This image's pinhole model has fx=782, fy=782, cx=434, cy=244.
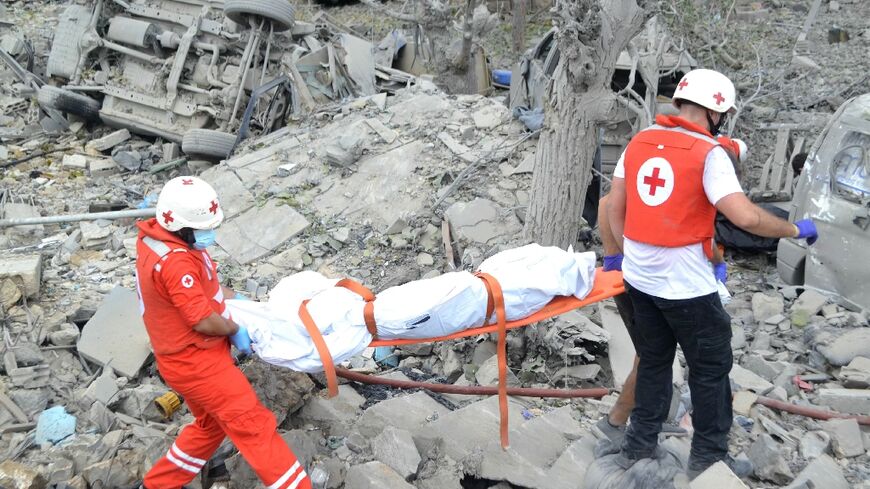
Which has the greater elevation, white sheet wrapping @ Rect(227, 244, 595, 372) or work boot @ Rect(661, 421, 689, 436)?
white sheet wrapping @ Rect(227, 244, 595, 372)

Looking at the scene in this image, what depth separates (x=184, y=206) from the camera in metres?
3.57

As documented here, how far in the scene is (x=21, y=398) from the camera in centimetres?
491

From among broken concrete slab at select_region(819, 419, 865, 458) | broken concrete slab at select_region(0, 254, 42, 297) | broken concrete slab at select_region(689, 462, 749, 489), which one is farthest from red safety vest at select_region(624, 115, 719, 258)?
broken concrete slab at select_region(0, 254, 42, 297)

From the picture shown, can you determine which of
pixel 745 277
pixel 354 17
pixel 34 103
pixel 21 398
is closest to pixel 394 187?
pixel 745 277

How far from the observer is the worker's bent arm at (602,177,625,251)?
360cm

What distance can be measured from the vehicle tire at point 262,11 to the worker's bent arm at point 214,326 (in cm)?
754

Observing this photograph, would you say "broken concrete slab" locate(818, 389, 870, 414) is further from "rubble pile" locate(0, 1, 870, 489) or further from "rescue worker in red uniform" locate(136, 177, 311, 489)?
"rescue worker in red uniform" locate(136, 177, 311, 489)

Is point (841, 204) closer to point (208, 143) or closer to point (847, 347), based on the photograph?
point (847, 347)

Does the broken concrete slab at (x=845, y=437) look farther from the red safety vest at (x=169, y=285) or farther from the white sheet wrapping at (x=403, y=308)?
the red safety vest at (x=169, y=285)

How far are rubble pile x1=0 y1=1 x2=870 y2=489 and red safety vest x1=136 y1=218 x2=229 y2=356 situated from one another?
2.08 ft

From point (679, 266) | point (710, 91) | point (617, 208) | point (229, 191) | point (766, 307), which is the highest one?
point (710, 91)

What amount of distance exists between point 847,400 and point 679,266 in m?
2.23

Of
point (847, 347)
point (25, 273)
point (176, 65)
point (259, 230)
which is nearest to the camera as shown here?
point (847, 347)

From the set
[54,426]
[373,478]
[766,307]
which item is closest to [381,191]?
[766,307]
